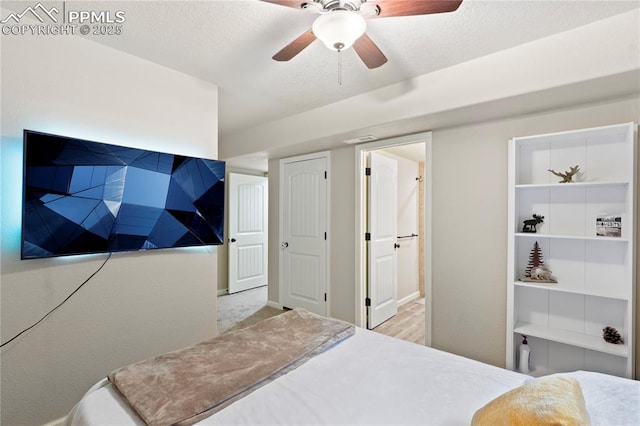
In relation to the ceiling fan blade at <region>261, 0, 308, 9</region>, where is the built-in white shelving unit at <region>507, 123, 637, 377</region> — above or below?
below

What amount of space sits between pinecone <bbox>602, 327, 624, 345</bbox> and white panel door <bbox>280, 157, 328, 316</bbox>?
8.23ft

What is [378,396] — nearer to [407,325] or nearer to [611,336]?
[611,336]

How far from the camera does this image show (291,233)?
4020 mm

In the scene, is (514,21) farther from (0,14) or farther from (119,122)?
(0,14)

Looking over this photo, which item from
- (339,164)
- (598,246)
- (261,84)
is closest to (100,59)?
(261,84)

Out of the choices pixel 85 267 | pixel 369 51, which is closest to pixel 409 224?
pixel 369 51

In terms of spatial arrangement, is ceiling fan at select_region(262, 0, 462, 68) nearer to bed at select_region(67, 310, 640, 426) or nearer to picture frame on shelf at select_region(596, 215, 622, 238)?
bed at select_region(67, 310, 640, 426)

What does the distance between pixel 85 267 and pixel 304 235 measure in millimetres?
2380

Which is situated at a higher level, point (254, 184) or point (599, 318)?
point (254, 184)

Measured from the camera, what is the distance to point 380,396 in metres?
1.20

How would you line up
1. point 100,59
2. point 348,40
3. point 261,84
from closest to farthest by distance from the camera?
point 348,40, point 100,59, point 261,84

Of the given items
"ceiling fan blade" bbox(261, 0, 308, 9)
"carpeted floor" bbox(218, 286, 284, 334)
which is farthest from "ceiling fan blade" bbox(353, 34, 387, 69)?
"carpeted floor" bbox(218, 286, 284, 334)

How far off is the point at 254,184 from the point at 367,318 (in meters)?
3.04

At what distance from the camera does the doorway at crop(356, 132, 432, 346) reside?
281 centimetres
